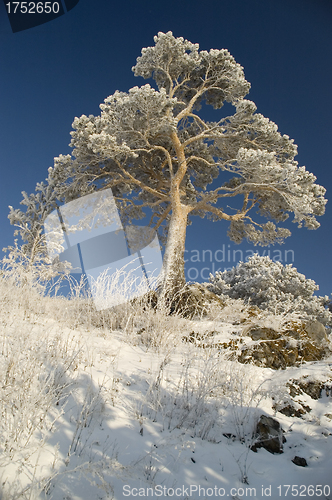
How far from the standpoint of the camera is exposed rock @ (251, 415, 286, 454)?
7.14ft

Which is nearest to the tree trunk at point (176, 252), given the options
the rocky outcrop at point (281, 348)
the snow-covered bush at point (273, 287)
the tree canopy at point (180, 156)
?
Result: the tree canopy at point (180, 156)

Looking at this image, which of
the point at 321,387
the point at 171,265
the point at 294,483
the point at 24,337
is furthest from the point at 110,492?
the point at 171,265

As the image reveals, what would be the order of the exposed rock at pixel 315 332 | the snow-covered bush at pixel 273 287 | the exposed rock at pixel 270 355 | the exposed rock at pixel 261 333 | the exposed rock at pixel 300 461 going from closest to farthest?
the exposed rock at pixel 300 461 → the exposed rock at pixel 270 355 → the exposed rock at pixel 261 333 → the exposed rock at pixel 315 332 → the snow-covered bush at pixel 273 287

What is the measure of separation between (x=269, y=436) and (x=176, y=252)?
6.89 metres

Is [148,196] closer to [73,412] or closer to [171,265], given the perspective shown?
[171,265]

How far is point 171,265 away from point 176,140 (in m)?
5.02

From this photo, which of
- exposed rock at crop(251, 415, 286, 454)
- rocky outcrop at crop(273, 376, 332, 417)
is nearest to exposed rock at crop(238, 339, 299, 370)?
rocky outcrop at crop(273, 376, 332, 417)

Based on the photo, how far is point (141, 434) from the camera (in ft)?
6.93

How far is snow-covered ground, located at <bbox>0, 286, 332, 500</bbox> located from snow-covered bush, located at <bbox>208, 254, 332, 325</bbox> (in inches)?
419

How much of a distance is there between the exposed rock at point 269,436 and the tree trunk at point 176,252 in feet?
18.3

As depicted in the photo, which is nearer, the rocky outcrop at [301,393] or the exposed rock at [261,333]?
the rocky outcrop at [301,393]

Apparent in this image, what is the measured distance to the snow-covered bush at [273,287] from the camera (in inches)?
512

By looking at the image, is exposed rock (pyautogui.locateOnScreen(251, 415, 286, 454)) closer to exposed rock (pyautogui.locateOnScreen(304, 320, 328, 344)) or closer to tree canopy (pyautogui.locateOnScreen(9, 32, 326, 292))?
exposed rock (pyautogui.locateOnScreen(304, 320, 328, 344))

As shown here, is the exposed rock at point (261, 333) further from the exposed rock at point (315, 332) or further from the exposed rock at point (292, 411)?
the exposed rock at point (292, 411)
